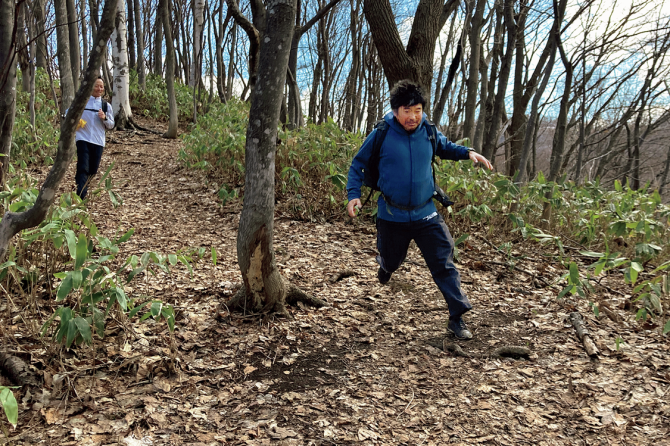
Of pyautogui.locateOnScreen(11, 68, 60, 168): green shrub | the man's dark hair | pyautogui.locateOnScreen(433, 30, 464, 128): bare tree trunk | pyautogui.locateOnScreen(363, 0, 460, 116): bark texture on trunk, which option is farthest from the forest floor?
pyautogui.locateOnScreen(11, 68, 60, 168): green shrub

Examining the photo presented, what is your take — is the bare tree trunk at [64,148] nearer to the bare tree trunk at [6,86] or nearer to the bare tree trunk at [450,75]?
the bare tree trunk at [6,86]

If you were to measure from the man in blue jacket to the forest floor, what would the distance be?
0.51 m

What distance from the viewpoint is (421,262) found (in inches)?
196

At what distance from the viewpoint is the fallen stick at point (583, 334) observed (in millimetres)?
3057

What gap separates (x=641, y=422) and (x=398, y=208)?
75.1 inches

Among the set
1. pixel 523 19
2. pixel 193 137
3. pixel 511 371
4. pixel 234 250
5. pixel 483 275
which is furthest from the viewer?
pixel 523 19

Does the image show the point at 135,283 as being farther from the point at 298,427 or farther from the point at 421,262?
the point at 421,262

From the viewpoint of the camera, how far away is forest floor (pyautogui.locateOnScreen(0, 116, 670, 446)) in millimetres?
2271

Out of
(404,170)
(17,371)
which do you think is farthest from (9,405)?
(404,170)

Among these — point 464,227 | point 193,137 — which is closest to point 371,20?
point 464,227

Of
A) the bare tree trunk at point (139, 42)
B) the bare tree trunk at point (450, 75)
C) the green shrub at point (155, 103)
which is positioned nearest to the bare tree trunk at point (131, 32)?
the bare tree trunk at point (139, 42)

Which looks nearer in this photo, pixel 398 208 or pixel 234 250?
pixel 398 208

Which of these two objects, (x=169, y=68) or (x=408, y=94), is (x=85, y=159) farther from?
(x=169, y=68)

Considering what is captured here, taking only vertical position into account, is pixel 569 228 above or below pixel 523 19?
below
